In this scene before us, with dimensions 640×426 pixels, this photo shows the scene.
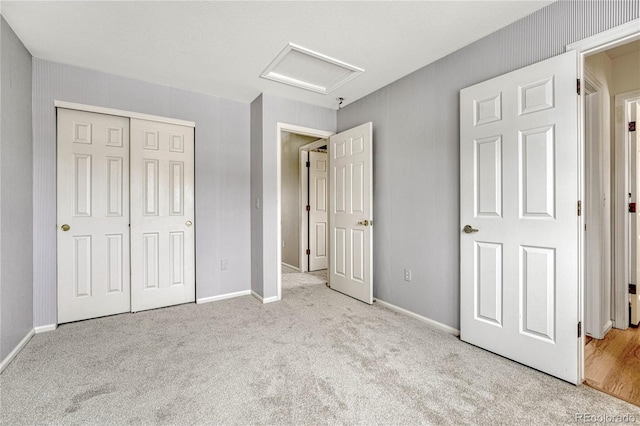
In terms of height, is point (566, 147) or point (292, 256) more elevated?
point (566, 147)

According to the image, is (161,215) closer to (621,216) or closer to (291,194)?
(291,194)

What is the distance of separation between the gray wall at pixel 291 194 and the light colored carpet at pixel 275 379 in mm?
2656

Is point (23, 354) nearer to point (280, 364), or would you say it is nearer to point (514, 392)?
point (280, 364)

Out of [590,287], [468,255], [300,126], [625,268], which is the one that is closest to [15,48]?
[300,126]

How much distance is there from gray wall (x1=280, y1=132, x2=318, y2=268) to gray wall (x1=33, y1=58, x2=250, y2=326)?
5.33 feet

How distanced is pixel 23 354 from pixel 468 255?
347 centimetres

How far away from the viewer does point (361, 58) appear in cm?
263

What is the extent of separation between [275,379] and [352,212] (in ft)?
6.96

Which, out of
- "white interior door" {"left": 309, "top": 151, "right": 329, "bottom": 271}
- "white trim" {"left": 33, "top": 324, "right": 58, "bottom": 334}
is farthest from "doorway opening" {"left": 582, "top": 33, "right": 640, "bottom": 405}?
"white trim" {"left": 33, "top": 324, "right": 58, "bottom": 334}

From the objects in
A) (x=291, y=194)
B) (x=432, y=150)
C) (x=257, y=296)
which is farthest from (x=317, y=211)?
(x=432, y=150)

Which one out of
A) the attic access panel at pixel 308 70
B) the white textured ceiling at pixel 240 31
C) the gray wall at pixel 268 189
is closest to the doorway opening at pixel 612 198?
the white textured ceiling at pixel 240 31

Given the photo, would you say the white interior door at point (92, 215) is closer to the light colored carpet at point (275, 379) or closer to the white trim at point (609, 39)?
the light colored carpet at point (275, 379)

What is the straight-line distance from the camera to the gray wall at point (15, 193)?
2025mm

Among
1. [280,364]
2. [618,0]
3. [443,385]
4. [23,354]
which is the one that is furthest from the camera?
[23,354]
